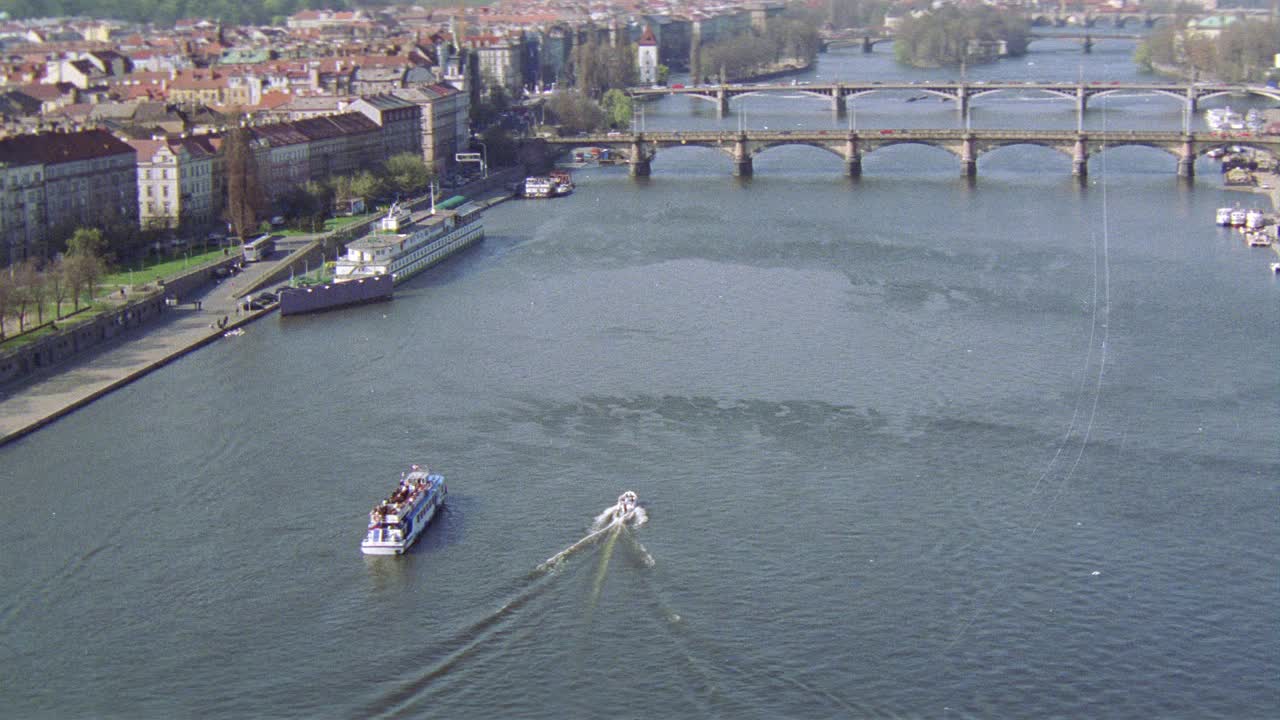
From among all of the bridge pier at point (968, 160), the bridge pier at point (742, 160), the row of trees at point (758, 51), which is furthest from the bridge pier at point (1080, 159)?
the row of trees at point (758, 51)

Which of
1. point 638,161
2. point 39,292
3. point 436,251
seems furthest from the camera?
point 638,161

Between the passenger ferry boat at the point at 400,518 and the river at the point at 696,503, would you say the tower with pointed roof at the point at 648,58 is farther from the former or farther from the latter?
the passenger ferry boat at the point at 400,518

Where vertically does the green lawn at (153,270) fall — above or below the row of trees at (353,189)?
below

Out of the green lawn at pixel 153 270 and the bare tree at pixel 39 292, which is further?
the green lawn at pixel 153 270

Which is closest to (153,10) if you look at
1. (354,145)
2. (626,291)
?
(354,145)

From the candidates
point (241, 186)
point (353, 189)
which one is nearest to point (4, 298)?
point (241, 186)

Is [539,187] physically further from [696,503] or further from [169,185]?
[696,503]

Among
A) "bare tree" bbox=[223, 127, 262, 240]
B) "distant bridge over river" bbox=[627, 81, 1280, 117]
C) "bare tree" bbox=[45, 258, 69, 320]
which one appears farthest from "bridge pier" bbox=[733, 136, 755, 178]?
"bare tree" bbox=[45, 258, 69, 320]

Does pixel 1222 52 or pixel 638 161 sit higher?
pixel 1222 52
